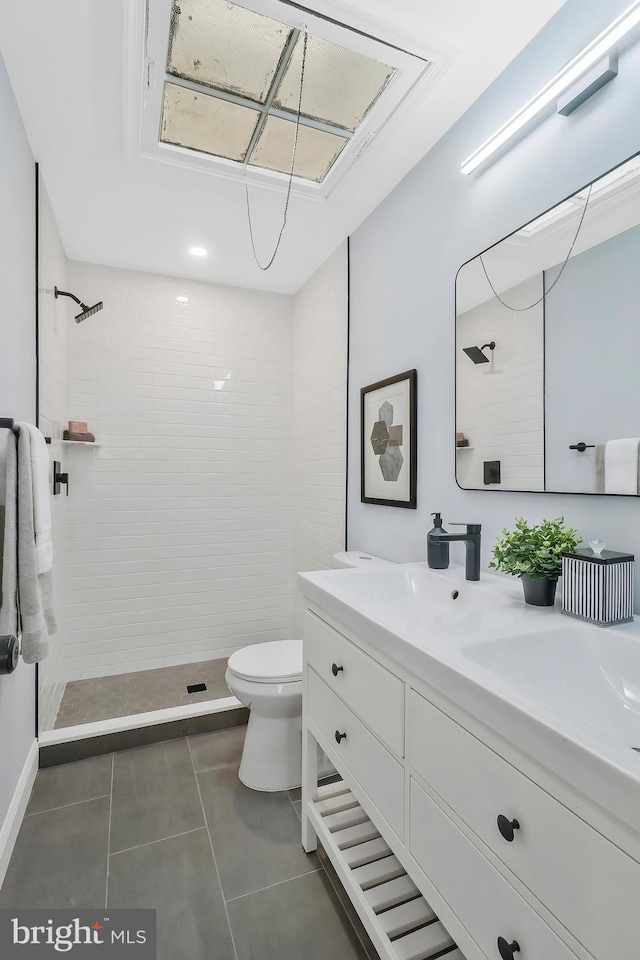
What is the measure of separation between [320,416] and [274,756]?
184 centimetres

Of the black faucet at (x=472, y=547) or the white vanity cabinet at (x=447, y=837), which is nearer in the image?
Answer: the white vanity cabinet at (x=447, y=837)

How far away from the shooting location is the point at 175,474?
10.3 feet

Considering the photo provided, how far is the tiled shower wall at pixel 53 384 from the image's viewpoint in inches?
83.7

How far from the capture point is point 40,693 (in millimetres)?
2100

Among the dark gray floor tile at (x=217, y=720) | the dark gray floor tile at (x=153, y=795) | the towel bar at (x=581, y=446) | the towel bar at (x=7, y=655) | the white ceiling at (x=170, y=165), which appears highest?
the white ceiling at (x=170, y=165)

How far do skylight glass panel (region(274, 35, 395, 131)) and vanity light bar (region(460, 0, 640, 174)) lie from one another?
405 millimetres

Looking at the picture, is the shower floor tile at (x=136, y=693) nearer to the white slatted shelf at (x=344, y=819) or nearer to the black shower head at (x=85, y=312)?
the white slatted shelf at (x=344, y=819)

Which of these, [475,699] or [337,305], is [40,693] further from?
[337,305]

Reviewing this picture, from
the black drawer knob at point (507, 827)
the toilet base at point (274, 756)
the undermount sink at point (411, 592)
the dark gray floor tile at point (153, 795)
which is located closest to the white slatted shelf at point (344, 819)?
the toilet base at point (274, 756)

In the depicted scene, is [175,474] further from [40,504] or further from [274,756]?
[274,756]

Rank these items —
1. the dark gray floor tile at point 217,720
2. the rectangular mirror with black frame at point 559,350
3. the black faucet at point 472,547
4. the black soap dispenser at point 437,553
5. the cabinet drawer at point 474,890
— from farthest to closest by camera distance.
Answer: the dark gray floor tile at point 217,720 → the black soap dispenser at point 437,553 → the black faucet at point 472,547 → the rectangular mirror with black frame at point 559,350 → the cabinet drawer at point 474,890

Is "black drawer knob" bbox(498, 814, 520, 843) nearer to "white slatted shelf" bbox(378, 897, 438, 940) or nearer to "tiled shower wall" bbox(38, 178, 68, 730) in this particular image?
"white slatted shelf" bbox(378, 897, 438, 940)

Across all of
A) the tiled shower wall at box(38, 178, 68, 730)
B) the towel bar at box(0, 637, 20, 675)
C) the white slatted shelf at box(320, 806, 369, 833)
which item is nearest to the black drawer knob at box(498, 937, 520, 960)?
the white slatted shelf at box(320, 806, 369, 833)

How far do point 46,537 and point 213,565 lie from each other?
5.75 feet
